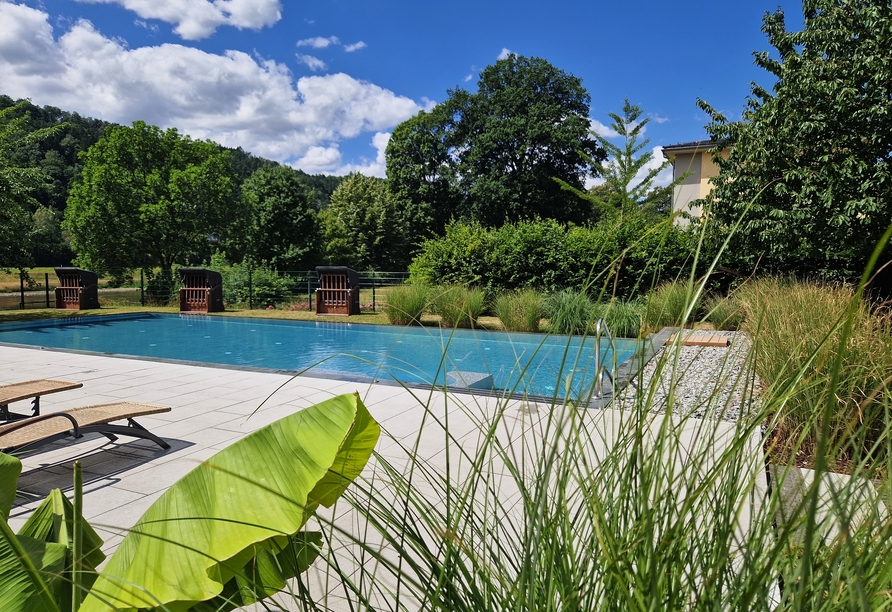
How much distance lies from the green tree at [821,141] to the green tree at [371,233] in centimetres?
2347

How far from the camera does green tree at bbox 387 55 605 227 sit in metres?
29.3

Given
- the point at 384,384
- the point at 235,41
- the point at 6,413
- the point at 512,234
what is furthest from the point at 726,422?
the point at 235,41

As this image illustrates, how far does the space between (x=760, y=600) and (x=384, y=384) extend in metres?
5.81

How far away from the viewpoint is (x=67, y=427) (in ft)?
11.5

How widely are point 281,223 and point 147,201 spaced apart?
24.2 feet

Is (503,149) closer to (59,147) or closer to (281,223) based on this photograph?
(281,223)

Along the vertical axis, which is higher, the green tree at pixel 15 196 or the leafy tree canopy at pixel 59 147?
the leafy tree canopy at pixel 59 147

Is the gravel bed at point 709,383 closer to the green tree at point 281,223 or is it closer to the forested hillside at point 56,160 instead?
the green tree at point 281,223

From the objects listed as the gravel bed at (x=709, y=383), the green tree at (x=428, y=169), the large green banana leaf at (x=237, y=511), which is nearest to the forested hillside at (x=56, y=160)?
the green tree at (x=428, y=169)

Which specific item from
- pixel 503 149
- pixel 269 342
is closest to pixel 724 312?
pixel 269 342

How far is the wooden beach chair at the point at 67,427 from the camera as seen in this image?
10.7 feet

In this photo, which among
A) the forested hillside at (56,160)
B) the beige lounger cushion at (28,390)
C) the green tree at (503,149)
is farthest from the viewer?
the green tree at (503,149)

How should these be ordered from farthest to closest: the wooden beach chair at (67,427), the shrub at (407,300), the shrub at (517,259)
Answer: the shrub at (517,259)
the shrub at (407,300)
the wooden beach chair at (67,427)

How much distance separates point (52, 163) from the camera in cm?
3067
